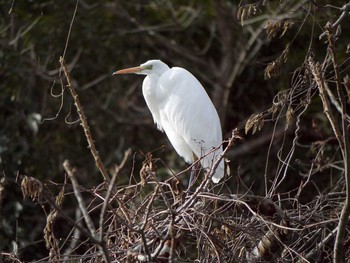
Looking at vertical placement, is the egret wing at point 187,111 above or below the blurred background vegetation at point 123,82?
above

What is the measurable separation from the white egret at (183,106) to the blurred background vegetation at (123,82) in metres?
0.85

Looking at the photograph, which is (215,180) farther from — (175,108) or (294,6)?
(294,6)

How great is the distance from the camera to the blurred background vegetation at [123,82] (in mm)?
5195

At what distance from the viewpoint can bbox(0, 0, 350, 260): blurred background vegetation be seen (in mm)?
5195

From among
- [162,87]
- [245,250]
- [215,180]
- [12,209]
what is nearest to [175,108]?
[162,87]

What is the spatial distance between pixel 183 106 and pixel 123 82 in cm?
255

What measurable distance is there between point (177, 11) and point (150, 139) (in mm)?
1018

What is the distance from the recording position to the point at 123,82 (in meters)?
6.71

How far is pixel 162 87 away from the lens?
4230 mm

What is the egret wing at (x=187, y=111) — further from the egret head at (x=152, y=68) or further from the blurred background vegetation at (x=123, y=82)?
the blurred background vegetation at (x=123, y=82)

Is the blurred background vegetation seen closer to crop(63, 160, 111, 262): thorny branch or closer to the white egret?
the white egret

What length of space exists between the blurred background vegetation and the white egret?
0.85 metres

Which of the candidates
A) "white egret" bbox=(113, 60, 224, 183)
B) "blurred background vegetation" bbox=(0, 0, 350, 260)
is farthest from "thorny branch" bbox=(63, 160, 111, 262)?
"blurred background vegetation" bbox=(0, 0, 350, 260)

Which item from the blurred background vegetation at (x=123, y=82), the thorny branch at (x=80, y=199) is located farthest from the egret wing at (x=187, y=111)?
the thorny branch at (x=80, y=199)
